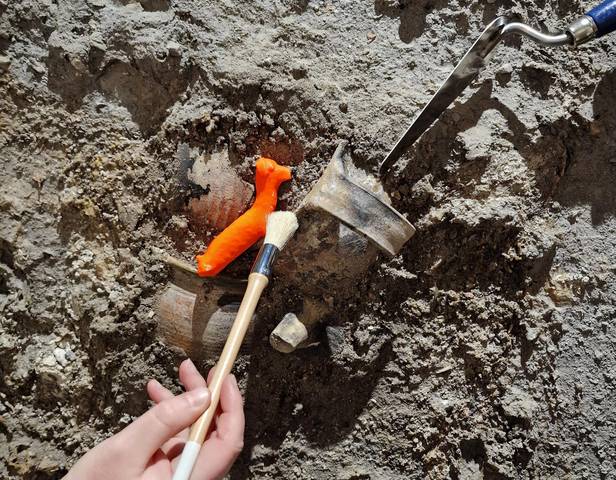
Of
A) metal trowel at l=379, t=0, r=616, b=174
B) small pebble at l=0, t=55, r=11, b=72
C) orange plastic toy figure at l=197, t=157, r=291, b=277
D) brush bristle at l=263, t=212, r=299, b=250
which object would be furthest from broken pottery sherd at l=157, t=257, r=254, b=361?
small pebble at l=0, t=55, r=11, b=72

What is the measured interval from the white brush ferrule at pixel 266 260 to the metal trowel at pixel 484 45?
0.32 meters

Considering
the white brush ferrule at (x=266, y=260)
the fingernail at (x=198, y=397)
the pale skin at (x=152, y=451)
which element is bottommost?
the pale skin at (x=152, y=451)

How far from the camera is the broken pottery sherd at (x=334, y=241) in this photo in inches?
50.0

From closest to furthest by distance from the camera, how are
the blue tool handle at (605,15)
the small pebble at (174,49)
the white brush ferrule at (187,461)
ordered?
the white brush ferrule at (187,461) < the blue tool handle at (605,15) < the small pebble at (174,49)

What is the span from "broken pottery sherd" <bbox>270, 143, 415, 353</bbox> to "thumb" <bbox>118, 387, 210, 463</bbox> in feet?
0.90

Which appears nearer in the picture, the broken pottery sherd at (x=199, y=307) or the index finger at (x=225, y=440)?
the index finger at (x=225, y=440)

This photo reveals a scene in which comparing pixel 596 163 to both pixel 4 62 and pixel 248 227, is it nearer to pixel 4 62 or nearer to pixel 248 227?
pixel 248 227

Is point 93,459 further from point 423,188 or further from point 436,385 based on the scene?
point 423,188

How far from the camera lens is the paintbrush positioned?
115 cm

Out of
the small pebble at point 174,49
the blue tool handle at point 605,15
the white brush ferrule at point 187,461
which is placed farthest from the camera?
the small pebble at point 174,49

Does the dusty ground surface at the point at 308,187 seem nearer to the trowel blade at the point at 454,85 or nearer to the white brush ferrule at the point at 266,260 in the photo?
the trowel blade at the point at 454,85

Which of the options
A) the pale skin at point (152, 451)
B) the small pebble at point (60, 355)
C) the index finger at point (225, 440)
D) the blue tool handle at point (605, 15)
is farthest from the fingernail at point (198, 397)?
the blue tool handle at point (605, 15)

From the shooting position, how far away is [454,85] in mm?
1335

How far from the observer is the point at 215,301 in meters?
1.38
